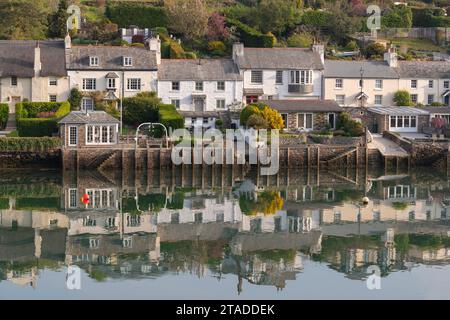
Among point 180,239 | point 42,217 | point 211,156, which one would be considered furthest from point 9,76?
point 180,239

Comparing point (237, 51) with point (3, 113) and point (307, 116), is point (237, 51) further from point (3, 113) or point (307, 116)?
point (3, 113)

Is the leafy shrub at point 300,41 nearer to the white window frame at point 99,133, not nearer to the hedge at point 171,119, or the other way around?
the hedge at point 171,119

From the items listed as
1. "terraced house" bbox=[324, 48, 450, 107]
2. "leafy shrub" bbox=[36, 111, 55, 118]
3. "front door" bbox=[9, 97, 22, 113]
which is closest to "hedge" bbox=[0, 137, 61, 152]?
"leafy shrub" bbox=[36, 111, 55, 118]

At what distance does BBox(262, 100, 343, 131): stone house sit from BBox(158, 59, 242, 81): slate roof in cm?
422

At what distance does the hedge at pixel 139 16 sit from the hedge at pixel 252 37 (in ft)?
20.7

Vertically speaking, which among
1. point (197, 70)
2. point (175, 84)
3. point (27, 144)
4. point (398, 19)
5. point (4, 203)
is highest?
point (398, 19)

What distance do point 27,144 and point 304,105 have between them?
1874cm

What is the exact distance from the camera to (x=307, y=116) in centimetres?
6500

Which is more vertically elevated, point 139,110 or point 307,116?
point 139,110

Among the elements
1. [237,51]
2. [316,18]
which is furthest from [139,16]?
[237,51]

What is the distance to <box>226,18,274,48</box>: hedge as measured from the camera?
253ft

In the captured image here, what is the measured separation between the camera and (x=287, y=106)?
64875 millimetres

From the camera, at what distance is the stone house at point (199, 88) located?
219ft

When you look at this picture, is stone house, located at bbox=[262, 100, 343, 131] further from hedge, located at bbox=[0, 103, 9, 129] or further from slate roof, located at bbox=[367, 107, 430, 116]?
hedge, located at bbox=[0, 103, 9, 129]
